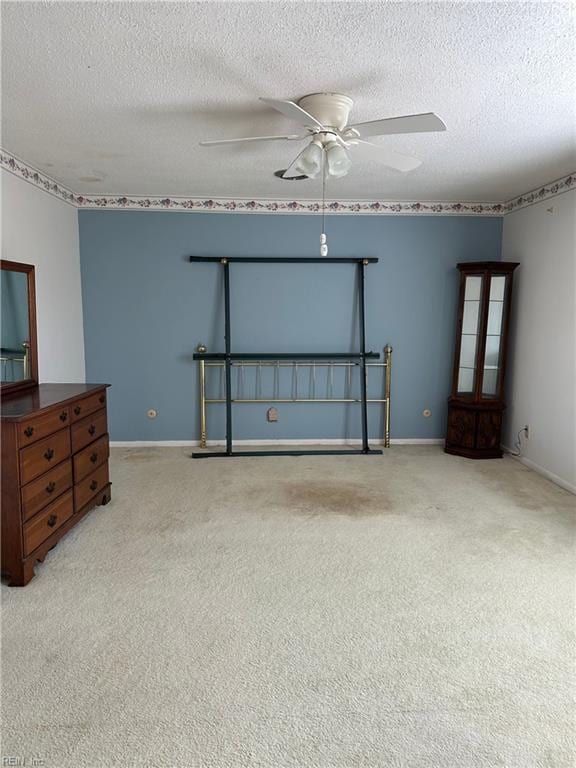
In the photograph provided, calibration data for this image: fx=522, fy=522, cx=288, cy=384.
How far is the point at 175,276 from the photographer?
4.79 meters

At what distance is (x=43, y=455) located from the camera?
2.68 metres

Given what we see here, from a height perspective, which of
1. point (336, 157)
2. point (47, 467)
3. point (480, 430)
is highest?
point (336, 157)

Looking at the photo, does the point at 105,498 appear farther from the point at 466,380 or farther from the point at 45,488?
the point at 466,380

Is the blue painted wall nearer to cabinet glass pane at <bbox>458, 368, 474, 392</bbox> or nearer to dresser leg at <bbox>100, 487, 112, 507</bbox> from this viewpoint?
cabinet glass pane at <bbox>458, 368, 474, 392</bbox>

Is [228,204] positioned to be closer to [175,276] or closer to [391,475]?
[175,276]

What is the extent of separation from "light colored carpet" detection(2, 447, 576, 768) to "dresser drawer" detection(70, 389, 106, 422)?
678 mm

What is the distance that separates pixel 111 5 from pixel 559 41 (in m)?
1.61

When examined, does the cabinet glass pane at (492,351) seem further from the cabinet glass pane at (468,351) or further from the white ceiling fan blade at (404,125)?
the white ceiling fan blade at (404,125)

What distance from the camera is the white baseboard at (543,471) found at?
12.6 feet

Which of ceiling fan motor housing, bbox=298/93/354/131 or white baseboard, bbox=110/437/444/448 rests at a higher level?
ceiling fan motor housing, bbox=298/93/354/131

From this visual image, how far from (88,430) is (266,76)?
2.22 m

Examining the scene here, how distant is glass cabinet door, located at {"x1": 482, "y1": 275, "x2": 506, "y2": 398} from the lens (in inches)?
180

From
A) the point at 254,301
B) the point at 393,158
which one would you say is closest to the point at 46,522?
the point at 393,158

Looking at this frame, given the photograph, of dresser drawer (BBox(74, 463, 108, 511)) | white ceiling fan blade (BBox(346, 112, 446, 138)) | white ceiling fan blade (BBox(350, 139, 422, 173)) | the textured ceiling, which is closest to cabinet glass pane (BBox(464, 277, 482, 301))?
the textured ceiling
